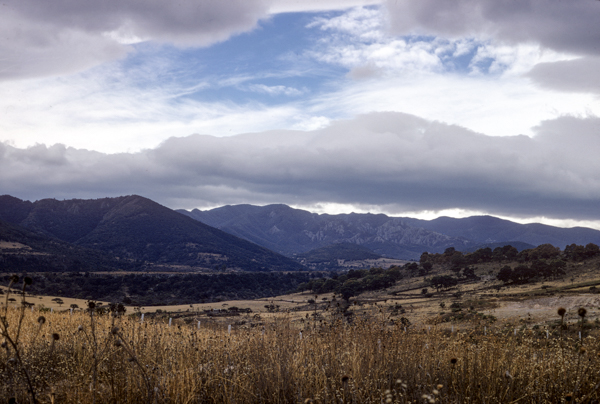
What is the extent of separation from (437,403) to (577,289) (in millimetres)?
49210

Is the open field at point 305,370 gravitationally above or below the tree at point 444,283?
above

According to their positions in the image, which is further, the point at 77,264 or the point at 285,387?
the point at 77,264

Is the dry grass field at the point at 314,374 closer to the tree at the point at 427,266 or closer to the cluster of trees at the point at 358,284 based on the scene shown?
the cluster of trees at the point at 358,284

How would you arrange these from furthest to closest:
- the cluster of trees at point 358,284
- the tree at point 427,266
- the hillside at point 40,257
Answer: the hillside at point 40,257
the tree at point 427,266
the cluster of trees at point 358,284

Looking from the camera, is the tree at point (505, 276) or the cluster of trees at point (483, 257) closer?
the tree at point (505, 276)

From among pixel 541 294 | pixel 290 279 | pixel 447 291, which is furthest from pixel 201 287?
pixel 541 294

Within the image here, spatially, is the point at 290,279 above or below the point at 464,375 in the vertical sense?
below

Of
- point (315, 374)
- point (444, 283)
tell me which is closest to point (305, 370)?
point (315, 374)

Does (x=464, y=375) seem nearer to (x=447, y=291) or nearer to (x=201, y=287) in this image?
(x=447, y=291)

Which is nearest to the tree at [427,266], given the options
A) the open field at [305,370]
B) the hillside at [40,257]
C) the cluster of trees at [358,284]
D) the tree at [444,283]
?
the cluster of trees at [358,284]

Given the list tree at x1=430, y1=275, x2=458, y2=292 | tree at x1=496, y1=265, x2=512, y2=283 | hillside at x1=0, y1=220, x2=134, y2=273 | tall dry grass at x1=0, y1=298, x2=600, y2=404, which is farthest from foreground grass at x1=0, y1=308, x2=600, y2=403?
hillside at x1=0, y1=220, x2=134, y2=273

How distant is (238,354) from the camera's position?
8891mm

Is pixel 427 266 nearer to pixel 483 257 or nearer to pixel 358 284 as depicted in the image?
pixel 483 257

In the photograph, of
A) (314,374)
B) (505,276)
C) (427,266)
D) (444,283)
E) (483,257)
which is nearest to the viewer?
(314,374)
